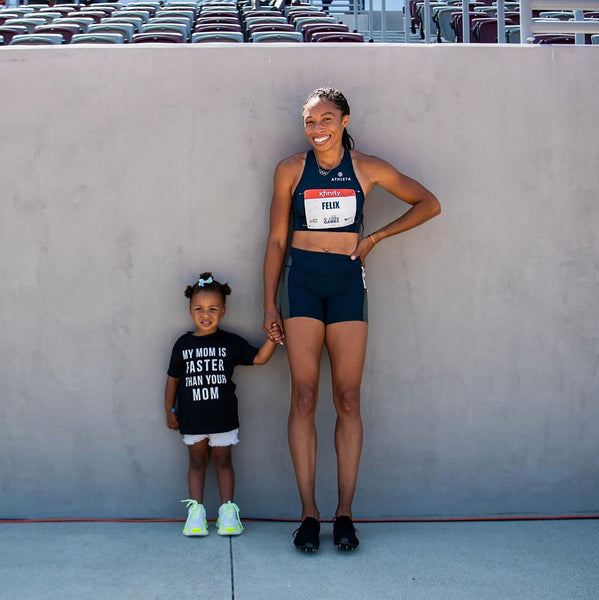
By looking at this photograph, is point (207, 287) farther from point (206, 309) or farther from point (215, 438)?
point (215, 438)

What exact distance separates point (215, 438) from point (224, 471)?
0.17 metres

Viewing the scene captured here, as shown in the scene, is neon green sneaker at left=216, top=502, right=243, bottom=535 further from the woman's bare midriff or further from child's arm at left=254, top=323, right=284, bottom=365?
the woman's bare midriff

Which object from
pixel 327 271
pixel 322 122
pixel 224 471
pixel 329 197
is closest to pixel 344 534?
pixel 224 471

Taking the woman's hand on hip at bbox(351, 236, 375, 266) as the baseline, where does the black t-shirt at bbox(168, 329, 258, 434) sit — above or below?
below

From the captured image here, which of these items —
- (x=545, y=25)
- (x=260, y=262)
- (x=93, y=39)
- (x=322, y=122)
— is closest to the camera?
(x=322, y=122)

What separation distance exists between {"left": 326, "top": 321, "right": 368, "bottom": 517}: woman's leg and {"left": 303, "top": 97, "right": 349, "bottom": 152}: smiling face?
32.3 inches

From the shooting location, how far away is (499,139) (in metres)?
4.06

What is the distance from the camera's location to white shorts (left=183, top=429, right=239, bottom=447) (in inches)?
153

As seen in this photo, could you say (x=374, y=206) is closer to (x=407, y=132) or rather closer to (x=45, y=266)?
(x=407, y=132)

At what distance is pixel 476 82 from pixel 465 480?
78.4 inches

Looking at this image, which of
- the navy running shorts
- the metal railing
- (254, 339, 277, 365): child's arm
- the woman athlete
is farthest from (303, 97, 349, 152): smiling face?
the metal railing

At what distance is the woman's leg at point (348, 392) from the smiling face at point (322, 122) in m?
0.82

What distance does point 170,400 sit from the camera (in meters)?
3.95

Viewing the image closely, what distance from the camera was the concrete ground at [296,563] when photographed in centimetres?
326
